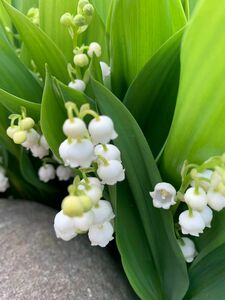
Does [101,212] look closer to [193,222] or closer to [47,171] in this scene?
[193,222]

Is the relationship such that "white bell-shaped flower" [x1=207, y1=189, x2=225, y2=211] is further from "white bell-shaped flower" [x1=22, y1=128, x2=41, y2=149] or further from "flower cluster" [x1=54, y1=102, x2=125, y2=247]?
"white bell-shaped flower" [x1=22, y1=128, x2=41, y2=149]

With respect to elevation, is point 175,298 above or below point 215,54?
below

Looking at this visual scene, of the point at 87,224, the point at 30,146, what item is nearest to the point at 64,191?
the point at 30,146

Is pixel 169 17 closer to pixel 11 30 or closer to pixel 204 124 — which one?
pixel 204 124

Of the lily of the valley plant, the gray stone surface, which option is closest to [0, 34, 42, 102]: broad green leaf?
the lily of the valley plant

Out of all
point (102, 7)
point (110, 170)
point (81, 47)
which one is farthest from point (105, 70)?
point (110, 170)

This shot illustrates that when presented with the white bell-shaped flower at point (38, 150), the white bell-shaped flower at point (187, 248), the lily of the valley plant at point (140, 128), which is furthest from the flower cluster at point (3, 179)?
the white bell-shaped flower at point (187, 248)
